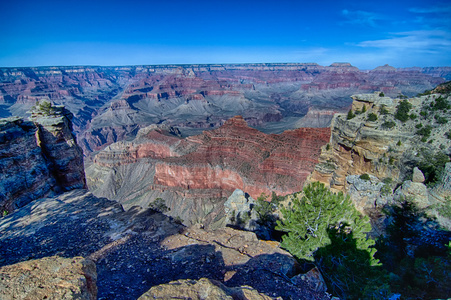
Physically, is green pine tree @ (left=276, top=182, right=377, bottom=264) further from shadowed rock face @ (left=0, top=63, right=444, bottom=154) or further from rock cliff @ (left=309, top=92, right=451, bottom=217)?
shadowed rock face @ (left=0, top=63, right=444, bottom=154)

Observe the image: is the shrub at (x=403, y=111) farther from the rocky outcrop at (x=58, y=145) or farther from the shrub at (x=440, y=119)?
the rocky outcrop at (x=58, y=145)

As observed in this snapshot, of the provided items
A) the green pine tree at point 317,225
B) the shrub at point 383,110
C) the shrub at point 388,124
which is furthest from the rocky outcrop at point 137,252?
the shrub at point 383,110

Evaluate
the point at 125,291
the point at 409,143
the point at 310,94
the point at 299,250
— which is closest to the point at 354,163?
the point at 409,143

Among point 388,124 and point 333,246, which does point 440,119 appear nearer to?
point 388,124

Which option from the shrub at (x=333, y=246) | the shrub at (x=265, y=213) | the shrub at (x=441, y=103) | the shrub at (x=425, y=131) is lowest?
the shrub at (x=265, y=213)

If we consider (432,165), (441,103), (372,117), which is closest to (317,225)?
(432,165)

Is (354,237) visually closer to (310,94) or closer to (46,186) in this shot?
(46,186)
